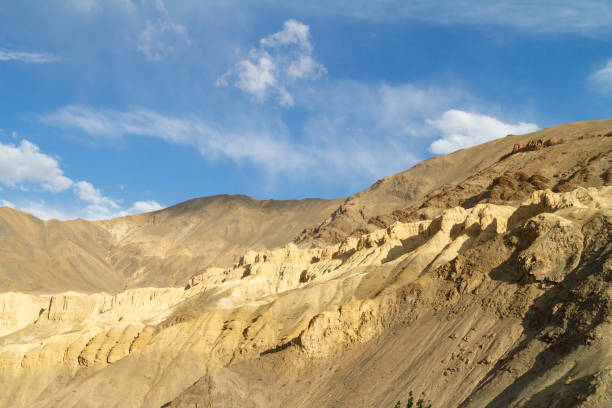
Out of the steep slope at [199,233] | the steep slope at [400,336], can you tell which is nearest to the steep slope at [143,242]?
the steep slope at [199,233]

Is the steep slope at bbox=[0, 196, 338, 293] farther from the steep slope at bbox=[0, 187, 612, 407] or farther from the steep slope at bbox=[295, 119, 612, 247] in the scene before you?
the steep slope at bbox=[0, 187, 612, 407]

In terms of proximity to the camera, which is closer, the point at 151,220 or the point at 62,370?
the point at 62,370

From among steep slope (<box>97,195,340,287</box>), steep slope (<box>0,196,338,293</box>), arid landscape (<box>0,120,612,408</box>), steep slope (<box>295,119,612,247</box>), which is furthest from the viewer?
steep slope (<box>97,195,340,287</box>)

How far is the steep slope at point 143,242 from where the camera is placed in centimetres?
9806

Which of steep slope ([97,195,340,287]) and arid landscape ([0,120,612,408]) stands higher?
steep slope ([97,195,340,287])

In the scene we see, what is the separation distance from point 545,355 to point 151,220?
472 ft

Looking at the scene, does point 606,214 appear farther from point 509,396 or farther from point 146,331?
point 146,331

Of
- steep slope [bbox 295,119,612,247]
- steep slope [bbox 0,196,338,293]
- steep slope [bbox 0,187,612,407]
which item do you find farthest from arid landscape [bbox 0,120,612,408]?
steep slope [bbox 0,196,338,293]

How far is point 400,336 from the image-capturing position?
29.5 m

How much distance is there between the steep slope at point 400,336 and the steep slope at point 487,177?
17.7 metres

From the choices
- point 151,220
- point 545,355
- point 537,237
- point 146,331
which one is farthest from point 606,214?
point 151,220

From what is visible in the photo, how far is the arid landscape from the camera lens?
72.8 ft

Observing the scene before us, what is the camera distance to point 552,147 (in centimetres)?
7062

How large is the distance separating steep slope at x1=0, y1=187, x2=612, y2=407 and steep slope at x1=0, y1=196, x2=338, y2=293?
48305 mm
